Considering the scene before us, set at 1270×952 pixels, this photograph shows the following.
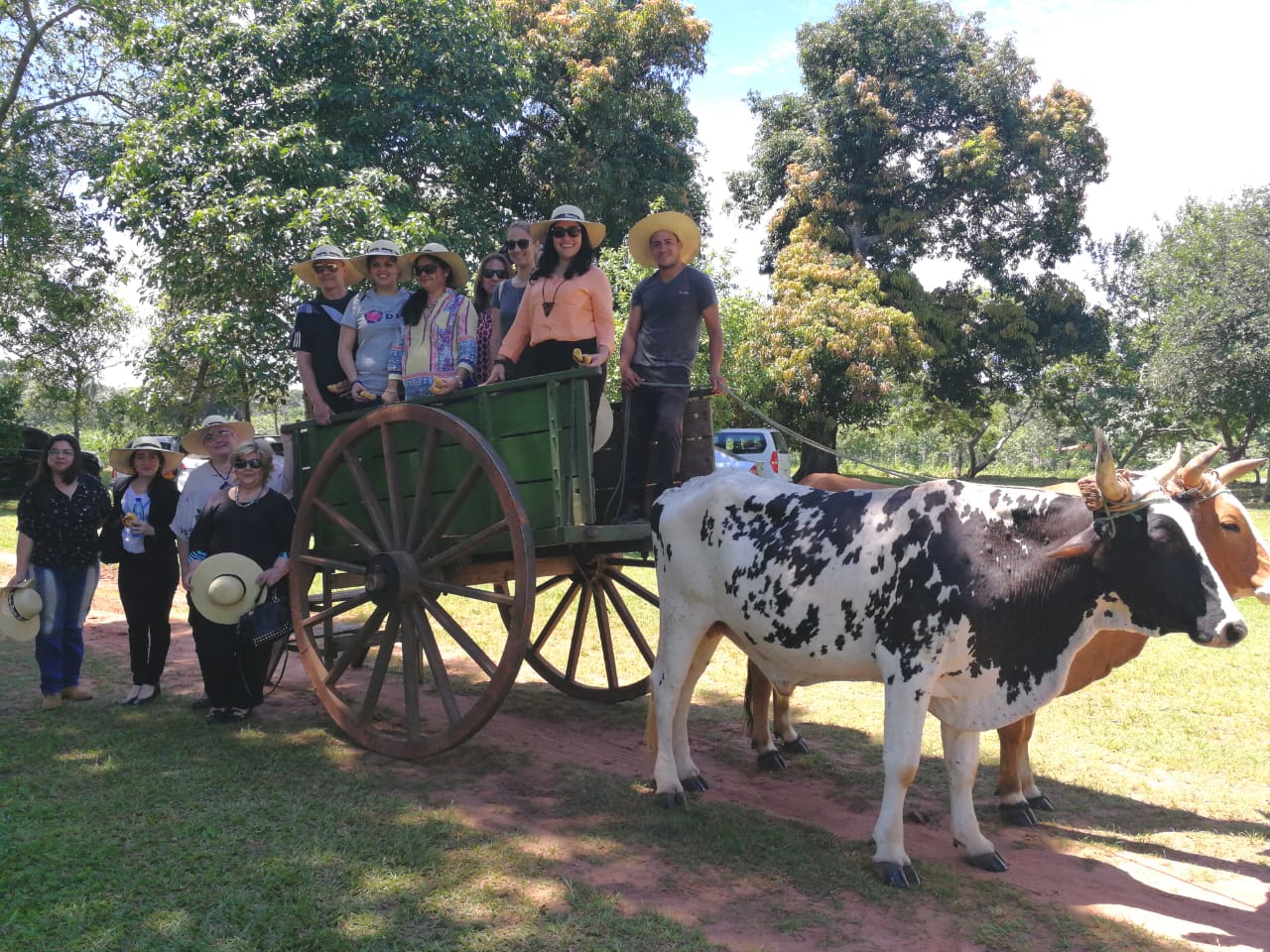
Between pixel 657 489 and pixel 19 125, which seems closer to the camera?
pixel 657 489

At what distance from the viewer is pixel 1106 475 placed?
3.75 meters

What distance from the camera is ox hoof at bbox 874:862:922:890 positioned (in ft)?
12.8

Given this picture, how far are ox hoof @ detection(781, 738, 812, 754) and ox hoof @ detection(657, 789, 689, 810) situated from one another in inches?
48.4

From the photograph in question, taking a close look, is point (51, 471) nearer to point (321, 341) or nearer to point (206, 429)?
point (206, 429)

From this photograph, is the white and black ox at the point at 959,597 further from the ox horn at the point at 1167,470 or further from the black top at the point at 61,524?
the black top at the point at 61,524

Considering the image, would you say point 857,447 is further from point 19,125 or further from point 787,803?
point 787,803

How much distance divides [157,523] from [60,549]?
0.61 metres

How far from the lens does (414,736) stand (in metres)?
4.95

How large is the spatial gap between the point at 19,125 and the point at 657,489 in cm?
1778

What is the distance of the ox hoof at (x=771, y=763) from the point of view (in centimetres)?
547

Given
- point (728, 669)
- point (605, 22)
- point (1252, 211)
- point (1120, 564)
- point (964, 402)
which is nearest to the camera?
point (1120, 564)

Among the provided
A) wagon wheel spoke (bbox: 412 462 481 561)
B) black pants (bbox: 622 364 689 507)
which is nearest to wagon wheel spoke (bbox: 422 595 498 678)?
wagon wheel spoke (bbox: 412 462 481 561)

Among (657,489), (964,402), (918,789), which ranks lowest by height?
(918,789)

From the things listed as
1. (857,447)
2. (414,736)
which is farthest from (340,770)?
(857,447)
